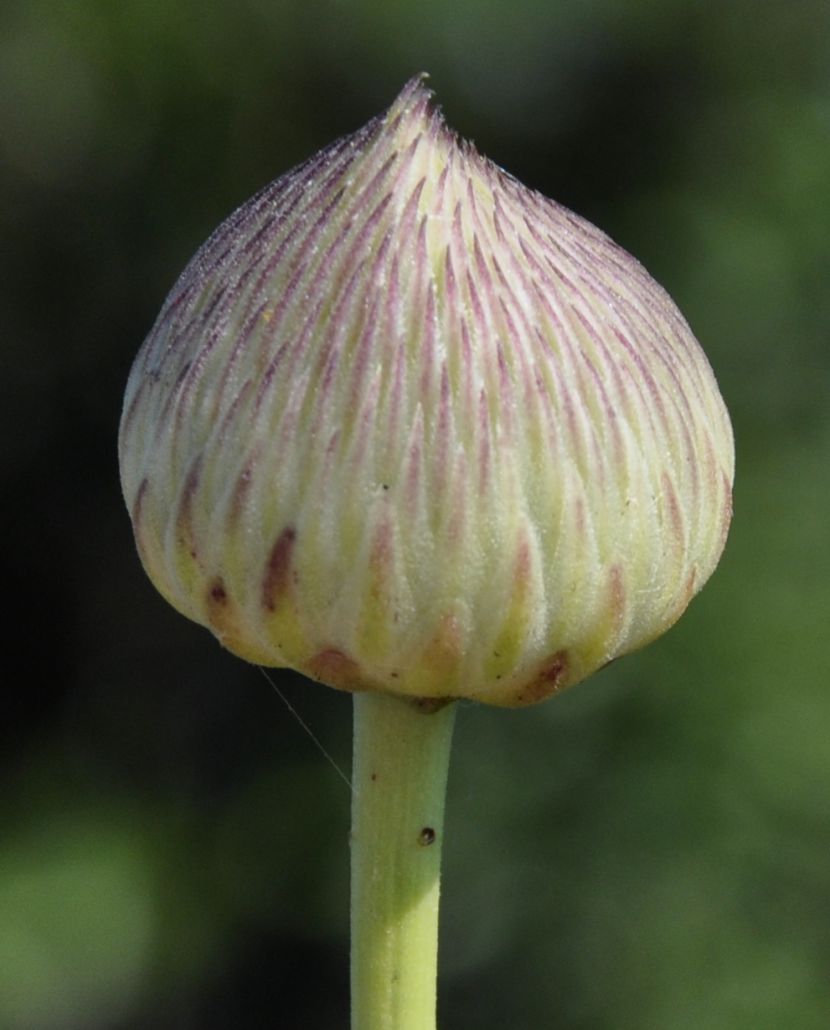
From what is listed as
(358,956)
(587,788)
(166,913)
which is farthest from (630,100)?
(358,956)

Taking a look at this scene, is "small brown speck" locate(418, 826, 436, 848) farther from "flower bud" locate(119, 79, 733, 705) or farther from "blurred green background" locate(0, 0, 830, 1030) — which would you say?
"blurred green background" locate(0, 0, 830, 1030)

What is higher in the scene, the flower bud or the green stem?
the flower bud

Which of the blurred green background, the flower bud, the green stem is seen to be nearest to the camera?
the flower bud

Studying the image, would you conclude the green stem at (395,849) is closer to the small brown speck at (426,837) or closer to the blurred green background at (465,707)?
the small brown speck at (426,837)

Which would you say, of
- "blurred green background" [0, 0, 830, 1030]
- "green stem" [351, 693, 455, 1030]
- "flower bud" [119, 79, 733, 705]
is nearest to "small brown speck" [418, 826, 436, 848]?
"green stem" [351, 693, 455, 1030]

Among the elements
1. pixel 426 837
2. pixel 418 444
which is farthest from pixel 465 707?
pixel 418 444

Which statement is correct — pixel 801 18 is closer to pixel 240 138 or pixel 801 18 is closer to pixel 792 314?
pixel 792 314
